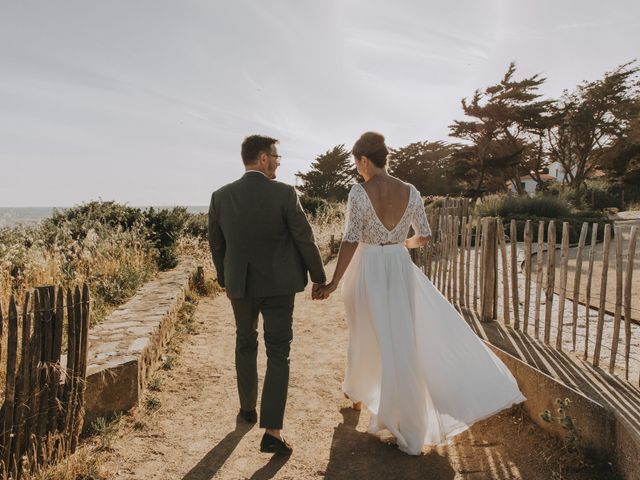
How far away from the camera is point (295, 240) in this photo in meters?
3.16

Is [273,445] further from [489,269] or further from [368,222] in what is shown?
[489,269]

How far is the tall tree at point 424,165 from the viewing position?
4538cm

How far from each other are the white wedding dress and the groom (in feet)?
1.37

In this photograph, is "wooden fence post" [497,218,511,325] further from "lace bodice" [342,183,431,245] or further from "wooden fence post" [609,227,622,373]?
"lace bodice" [342,183,431,245]

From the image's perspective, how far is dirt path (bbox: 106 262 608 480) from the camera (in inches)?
111

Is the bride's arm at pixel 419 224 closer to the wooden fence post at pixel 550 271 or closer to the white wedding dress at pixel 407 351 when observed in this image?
the white wedding dress at pixel 407 351

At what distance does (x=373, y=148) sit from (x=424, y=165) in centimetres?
4457

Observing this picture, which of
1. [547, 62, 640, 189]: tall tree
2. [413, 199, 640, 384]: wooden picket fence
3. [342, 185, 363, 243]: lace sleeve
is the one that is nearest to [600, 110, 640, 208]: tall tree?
[547, 62, 640, 189]: tall tree

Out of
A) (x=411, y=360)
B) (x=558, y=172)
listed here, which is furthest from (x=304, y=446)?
(x=558, y=172)

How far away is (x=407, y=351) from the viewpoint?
311cm

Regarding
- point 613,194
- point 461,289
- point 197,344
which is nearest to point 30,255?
point 197,344

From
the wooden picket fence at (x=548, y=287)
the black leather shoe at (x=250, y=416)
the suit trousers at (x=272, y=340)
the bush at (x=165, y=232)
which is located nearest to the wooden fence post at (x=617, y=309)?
the wooden picket fence at (x=548, y=287)

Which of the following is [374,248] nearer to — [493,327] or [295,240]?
[295,240]

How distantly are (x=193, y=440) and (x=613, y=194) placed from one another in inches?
1349
